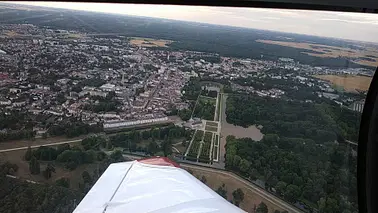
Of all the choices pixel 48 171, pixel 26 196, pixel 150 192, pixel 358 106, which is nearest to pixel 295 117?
pixel 358 106

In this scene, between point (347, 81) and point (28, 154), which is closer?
point (28, 154)

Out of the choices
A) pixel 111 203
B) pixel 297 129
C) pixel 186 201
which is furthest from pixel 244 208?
pixel 111 203

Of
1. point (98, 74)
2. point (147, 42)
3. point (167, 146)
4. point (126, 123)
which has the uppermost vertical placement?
point (147, 42)

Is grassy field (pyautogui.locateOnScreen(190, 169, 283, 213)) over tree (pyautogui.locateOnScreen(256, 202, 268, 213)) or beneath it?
over

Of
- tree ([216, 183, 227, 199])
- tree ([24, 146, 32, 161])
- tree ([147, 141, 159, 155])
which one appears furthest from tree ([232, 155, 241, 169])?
tree ([24, 146, 32, 161])

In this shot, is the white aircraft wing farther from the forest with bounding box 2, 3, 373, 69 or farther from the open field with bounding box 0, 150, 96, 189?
the forest with bounding box 2, 3, 373, 69

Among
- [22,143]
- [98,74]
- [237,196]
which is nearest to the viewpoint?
[22,143]

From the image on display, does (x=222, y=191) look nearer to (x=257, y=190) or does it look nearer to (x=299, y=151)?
(x=257, y=190)

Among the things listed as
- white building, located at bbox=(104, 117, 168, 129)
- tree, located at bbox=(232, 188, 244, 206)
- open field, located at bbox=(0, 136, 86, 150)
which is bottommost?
tree, located at bbox=(232, 188, 244, 206)
